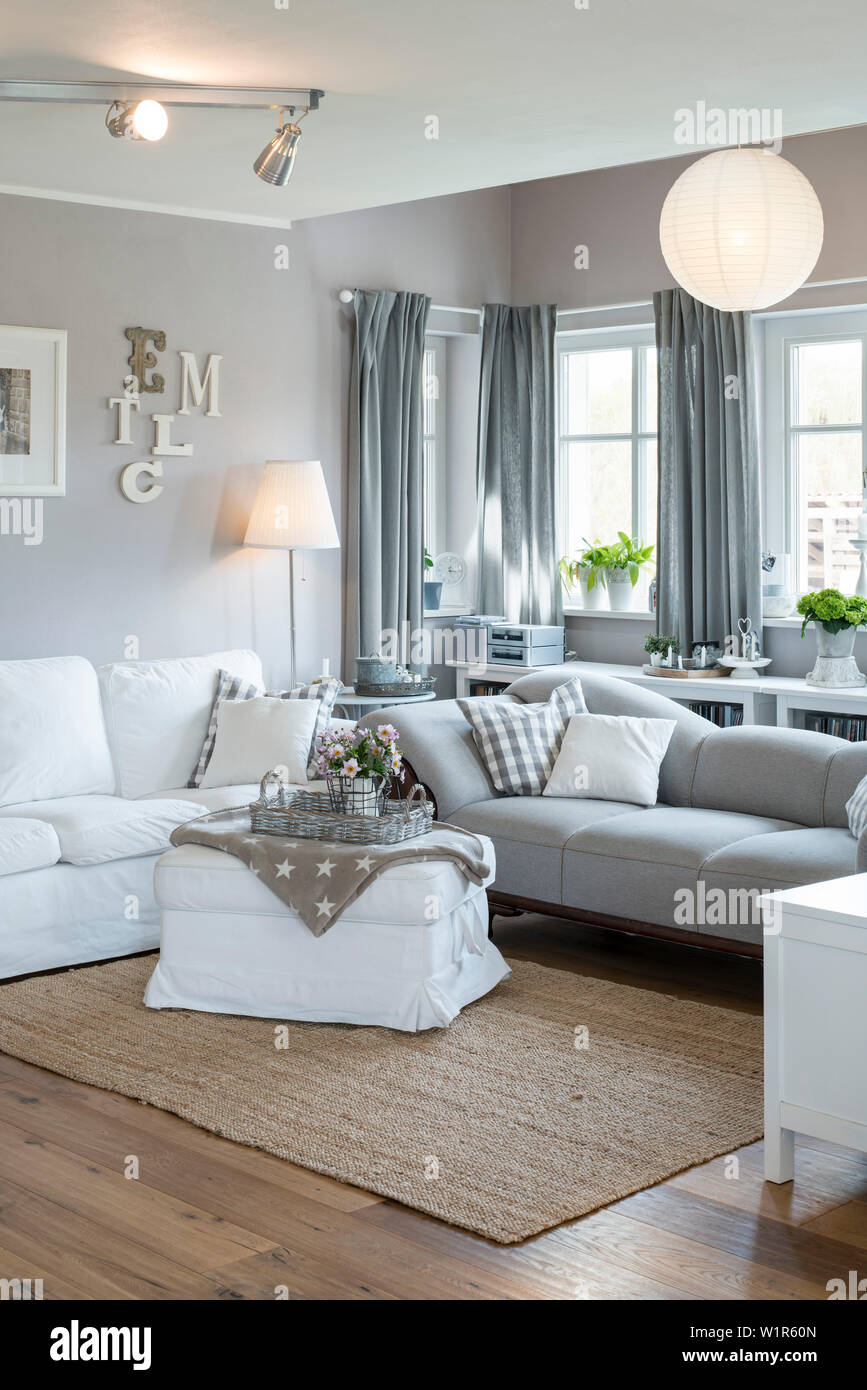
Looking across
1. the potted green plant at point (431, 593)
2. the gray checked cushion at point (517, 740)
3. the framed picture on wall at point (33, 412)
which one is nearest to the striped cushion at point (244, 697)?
the gray checked cushion at point (517, 740)

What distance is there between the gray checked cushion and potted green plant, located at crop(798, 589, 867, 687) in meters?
1.20

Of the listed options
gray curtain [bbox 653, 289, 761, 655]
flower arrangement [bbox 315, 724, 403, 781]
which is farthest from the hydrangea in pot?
gray curtain [bbox 653, 289, 761, 655]

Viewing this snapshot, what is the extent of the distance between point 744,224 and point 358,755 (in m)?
1.78

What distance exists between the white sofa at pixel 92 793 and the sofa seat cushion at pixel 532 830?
859 millimetres

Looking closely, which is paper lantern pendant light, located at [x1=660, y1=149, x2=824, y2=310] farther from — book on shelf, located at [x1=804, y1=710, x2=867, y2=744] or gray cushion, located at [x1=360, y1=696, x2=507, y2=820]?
book on shelf, located at [x1=804, y1=710, x2=867, y2=744]

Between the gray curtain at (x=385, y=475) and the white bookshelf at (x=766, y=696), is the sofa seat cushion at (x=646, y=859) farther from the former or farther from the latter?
the gray curtain at (x=385, y=475)

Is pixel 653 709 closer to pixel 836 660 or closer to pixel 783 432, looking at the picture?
pixel 836 660

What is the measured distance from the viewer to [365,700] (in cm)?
591

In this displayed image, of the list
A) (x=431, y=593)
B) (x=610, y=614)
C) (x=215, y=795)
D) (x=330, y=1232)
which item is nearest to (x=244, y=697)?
(x=215, y=795)

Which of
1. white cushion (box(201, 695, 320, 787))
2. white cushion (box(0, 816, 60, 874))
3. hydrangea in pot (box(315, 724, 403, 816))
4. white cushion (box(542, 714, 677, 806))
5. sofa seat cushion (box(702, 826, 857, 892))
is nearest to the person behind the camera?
sofa seat cushion (box(702, 826, 857, 892))

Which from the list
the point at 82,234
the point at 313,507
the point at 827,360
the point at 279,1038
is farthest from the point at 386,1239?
the point at 827,360

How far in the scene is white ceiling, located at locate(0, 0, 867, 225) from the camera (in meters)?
3.35

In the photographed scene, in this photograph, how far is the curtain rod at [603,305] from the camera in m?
5.88
